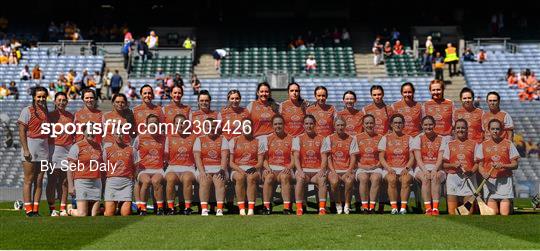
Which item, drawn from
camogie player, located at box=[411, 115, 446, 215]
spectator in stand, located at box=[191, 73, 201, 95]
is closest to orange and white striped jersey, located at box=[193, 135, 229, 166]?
camogie player, located at box=[411, 115, 446, 215]

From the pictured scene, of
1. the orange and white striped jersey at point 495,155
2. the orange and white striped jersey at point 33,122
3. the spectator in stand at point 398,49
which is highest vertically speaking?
the spectator in stand at point 398,49

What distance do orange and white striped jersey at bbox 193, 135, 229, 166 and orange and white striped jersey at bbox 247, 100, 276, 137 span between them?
1.97 feet

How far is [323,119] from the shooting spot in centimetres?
1616

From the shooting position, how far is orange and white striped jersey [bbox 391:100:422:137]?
53.2 feet

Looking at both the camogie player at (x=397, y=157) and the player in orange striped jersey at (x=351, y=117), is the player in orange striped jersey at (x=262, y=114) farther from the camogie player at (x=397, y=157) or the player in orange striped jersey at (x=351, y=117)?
the camogie player at (x=397, y=157)

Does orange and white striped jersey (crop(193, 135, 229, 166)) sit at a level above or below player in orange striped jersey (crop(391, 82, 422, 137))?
below

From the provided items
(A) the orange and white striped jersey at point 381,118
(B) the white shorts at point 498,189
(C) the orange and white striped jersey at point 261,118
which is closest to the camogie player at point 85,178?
(C) the orange and white striped jersey at point 261,118

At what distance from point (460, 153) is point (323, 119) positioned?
2.09 meters

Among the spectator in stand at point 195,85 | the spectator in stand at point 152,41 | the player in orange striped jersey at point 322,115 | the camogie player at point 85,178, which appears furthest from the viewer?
the spectator in stand at point 152,41

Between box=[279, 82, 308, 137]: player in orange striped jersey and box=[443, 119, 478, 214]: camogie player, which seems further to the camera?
box=[279, 82, 308, 137]: player in orange striped jersey

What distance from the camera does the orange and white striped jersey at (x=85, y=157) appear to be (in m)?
15.6

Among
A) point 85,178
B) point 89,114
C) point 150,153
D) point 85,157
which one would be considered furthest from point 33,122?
point 150,153

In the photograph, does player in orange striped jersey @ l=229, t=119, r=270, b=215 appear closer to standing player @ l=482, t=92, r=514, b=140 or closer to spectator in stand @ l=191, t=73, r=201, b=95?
standing player @ l=482, t=92, r=514, b=140

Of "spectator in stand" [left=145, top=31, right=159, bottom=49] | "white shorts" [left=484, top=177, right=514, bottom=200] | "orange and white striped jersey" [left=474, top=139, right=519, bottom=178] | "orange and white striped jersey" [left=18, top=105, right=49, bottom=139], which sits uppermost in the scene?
"spectator in stand" [left=145, top=31, right=159, bottom=49]
